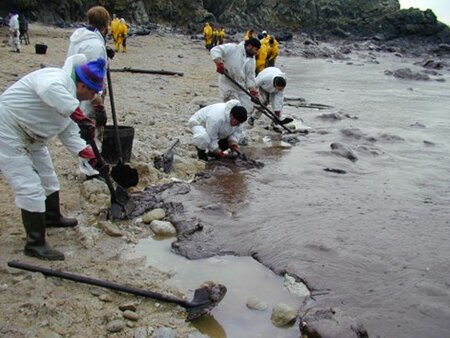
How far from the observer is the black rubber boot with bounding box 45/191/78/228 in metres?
4.22

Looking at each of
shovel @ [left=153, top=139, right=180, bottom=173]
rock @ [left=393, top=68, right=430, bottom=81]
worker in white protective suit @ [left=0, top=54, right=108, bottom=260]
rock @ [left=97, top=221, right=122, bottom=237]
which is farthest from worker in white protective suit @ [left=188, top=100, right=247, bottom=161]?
rock @ [left=393, top=68, right=430, bottom=81]

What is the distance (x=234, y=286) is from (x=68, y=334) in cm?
133

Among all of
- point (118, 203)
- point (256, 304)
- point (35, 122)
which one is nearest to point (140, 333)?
point (256, 304)

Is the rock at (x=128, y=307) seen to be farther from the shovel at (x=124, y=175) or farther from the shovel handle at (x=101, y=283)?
the shovel at (x=124, y=175)

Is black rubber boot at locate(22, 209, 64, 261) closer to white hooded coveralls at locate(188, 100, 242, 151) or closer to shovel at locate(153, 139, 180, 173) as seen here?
shovel at locate(153, 139, 180, 173)

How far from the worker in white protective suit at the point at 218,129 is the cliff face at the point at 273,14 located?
96.8 feet

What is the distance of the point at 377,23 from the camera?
51.3m

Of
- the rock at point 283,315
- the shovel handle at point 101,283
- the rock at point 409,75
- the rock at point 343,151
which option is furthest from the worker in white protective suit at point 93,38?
the rock at point 409,75

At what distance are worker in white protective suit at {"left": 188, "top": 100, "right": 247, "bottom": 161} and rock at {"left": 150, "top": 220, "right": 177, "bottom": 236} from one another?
214 cm

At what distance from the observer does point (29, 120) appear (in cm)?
357

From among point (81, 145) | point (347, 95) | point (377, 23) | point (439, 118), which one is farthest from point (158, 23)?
point (81, 145)

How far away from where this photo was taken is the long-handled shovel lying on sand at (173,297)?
3299 millimetres

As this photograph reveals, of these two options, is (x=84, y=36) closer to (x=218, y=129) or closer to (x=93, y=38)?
(x=93, y=38)

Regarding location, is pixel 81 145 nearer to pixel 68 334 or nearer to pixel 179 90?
pixel 68 334
